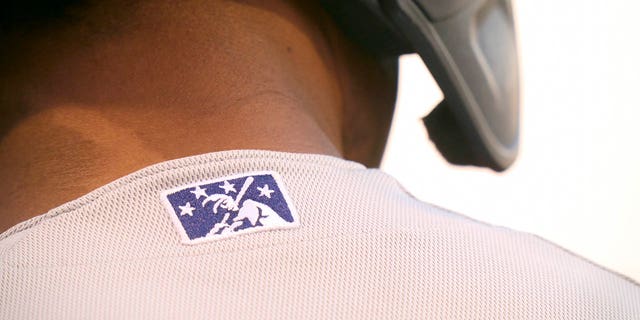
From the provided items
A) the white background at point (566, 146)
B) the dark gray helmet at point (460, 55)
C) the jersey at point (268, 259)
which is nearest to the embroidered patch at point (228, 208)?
the jersey at point (268, 259)

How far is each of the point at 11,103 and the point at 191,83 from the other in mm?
97

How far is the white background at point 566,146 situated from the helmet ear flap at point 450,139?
0.50m

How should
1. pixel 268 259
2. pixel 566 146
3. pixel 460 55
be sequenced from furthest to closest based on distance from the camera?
1. pixel 566 146
2. pixel 460 55
3. pixel 268 259

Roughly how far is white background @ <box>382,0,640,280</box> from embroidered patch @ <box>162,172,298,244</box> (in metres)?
0.72

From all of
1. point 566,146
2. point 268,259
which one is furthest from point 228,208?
point 566,146

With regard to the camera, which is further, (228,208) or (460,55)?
(460,55)

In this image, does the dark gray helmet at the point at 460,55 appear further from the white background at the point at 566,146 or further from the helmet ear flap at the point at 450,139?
the white background at the point at 566,146

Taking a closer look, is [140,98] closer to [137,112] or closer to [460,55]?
[137,112]

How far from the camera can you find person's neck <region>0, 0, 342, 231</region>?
0.39m

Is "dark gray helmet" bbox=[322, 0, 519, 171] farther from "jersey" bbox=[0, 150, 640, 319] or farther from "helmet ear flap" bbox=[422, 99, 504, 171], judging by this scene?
"jersey" bbox=[0, 150, 640, 319]

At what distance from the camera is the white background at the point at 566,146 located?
42.4 inches

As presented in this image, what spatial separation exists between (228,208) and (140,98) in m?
0.08

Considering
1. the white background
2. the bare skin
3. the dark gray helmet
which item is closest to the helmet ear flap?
the dark gray helmet

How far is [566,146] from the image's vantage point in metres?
1.11
